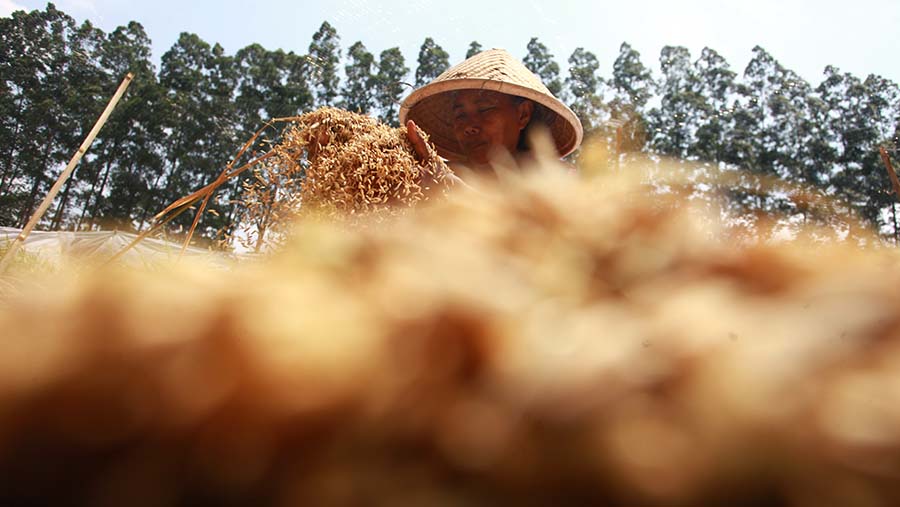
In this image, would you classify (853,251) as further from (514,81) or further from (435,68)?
(435,68)

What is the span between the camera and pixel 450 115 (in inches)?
74.6

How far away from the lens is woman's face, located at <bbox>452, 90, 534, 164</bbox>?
67.2 inches

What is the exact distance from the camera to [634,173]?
303mm

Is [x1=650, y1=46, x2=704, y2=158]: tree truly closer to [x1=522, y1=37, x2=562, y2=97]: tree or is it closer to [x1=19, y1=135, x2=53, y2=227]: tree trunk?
[x1=522, y1=37, x2=562, y2=97]: tree

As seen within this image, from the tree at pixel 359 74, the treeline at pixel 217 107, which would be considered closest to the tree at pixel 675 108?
the treeline at pixel 217 107

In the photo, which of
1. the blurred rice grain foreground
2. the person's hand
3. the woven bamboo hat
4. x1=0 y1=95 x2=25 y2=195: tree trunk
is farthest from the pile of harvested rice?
x1=0 y1=95 x2=25 y2=195: tree trunk

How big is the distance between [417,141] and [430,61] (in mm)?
23854

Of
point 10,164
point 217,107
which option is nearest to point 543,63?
point 217,107

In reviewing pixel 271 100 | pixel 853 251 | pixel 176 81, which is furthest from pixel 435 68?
pixel 853 251

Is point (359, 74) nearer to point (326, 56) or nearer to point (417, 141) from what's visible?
point (326, 56)

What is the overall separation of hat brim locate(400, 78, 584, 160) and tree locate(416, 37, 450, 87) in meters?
21.8

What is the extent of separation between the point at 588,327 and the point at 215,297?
0.38 ft

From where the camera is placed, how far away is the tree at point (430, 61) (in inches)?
894

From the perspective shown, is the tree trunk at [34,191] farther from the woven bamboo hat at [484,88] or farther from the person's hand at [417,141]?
the person's hand at [417,141]
